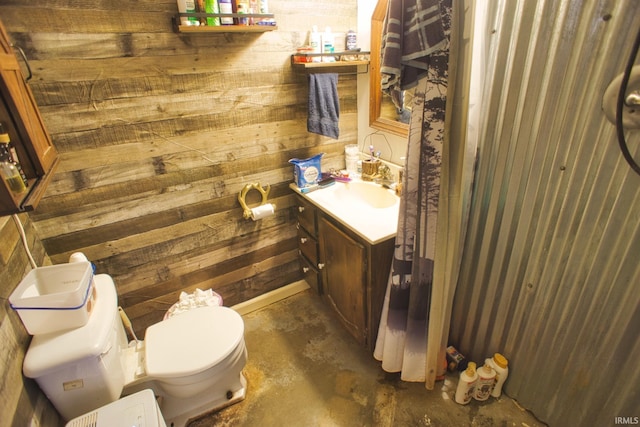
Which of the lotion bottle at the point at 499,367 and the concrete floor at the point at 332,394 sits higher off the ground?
the lotion bottle at the point at 499,367

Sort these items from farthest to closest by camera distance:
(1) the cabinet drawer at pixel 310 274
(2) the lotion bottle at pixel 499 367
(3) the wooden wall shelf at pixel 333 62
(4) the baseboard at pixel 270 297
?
(4) the baseboard at pixel 270 297, (1) the cabinet drawer at pixel 310 274, (3) the wooden wall shelf at pixel 333 62, (2) the lotion bottle at pixel 499 367

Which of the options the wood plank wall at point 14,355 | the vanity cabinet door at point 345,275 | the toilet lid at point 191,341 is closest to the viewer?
the wood plank wall at point 14,355

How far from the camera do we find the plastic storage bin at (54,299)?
115 cm

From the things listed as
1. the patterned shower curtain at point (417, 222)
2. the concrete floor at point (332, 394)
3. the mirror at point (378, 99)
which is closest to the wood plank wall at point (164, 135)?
the mirror at point (378, 99)

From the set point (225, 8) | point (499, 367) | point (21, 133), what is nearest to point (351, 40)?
point (225, 8)

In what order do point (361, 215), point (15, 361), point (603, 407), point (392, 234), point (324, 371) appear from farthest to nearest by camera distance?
point (324, 371), point (361, 215), point (392, 234), point (603, 407), point (15, 361)

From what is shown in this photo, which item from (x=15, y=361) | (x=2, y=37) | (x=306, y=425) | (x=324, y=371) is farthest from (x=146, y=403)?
(x=2, y=37)

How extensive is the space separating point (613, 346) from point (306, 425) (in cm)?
127

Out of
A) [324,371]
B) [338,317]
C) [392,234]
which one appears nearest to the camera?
[392,234]

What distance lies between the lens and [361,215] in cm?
173

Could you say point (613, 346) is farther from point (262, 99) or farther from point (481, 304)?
point (262, 99)

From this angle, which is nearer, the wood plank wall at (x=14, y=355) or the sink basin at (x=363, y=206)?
the wood plank wall at (x=14, y=355)

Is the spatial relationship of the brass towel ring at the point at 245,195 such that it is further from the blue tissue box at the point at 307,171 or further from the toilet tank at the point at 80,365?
the toilet tank at the point at 80,365

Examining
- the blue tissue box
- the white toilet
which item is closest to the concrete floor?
the white toilet
